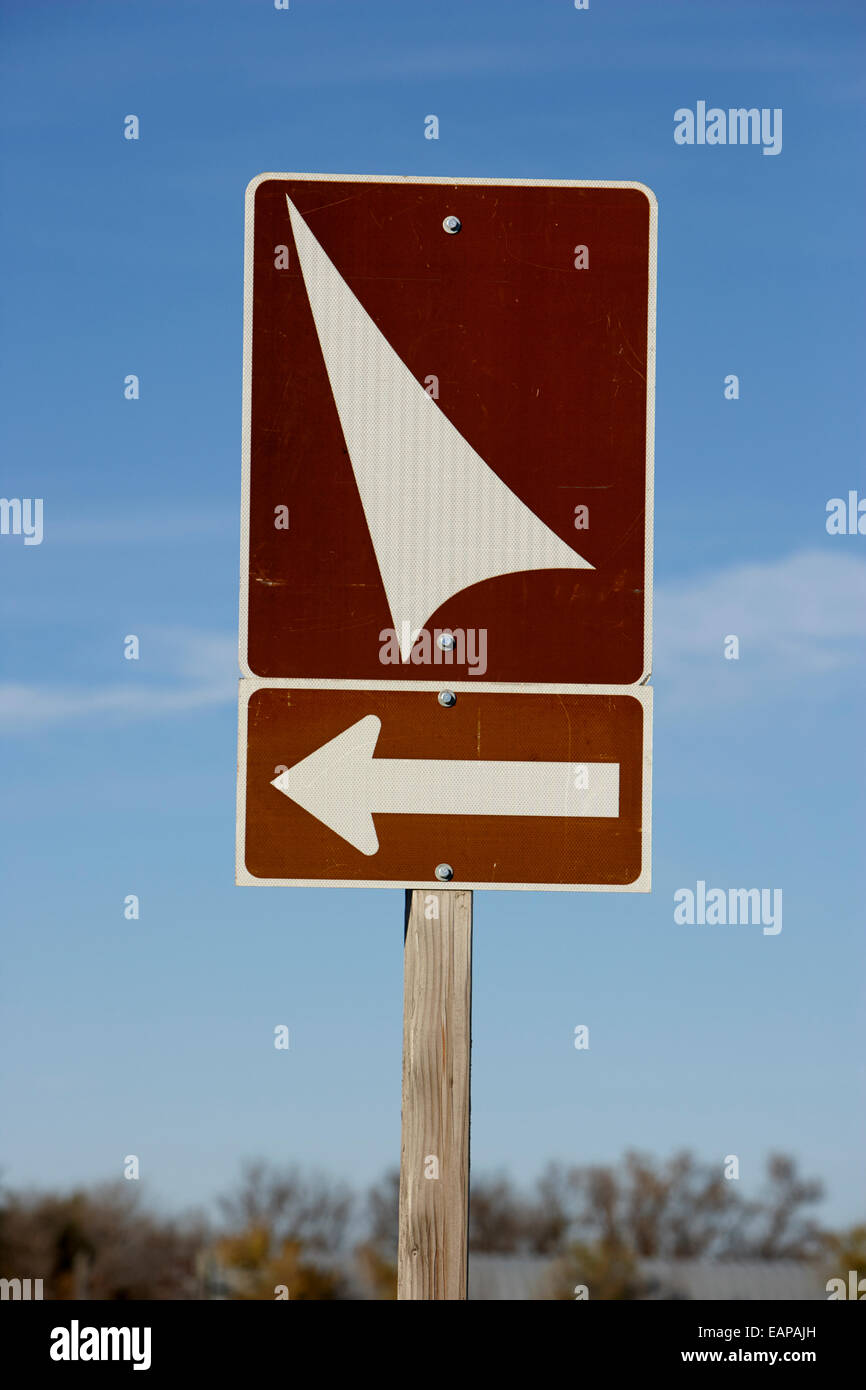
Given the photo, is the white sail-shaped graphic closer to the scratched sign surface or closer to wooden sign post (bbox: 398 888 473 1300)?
the scratched sign surface

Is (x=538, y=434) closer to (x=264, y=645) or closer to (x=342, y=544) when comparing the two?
(x=342, y=544)

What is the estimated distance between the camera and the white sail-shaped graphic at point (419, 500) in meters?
3.61

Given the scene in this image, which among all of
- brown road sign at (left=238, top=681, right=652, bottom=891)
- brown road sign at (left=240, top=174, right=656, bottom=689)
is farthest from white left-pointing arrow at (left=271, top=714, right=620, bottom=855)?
brown road sign at (left=240, top=174, right=656, bottom=689)

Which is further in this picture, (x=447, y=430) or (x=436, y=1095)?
(x=447, y=430)

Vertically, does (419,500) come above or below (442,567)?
above

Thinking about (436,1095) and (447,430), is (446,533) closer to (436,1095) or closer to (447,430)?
(447,430)

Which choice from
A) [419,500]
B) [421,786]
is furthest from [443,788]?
[419,500]

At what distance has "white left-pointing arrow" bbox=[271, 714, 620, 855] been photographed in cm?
354

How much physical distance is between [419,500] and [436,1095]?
1.38 metres

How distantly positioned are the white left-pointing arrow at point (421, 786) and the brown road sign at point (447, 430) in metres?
0.19

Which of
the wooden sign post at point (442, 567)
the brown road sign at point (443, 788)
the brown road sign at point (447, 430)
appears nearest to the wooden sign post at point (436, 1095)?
the wooden sign post at point (442, 567)

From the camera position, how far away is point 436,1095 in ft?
11.5

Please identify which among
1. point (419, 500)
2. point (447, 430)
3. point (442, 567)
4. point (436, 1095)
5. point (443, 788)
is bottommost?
point (436, 1095)

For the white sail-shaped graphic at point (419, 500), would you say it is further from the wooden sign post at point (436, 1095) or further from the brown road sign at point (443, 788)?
the wooden sign post at point (436, 1095)
